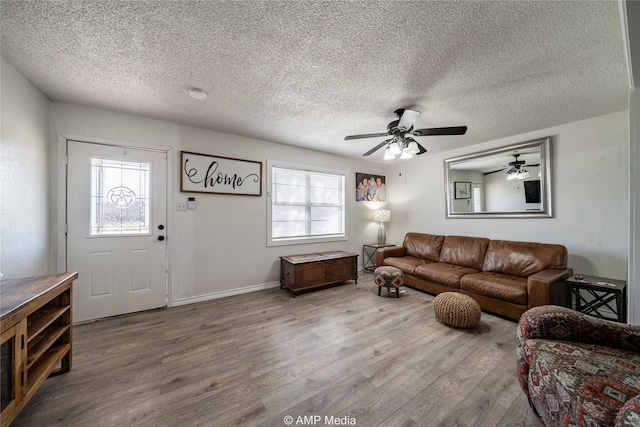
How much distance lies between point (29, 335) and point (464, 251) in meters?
4.59

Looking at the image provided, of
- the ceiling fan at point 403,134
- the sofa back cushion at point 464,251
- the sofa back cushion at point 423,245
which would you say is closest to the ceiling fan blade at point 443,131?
the ceiling fan at point 403,134

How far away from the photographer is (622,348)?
1276 mm

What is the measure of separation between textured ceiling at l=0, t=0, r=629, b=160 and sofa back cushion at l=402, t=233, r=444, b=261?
2.11m

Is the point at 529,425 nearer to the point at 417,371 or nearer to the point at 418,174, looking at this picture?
the point at 417,371

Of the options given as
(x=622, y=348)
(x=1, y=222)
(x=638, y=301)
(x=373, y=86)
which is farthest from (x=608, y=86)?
(x=1, y=222)

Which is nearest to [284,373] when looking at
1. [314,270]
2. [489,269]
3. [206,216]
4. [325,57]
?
[314,270]

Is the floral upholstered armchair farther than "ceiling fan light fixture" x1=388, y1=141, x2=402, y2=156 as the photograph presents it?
No

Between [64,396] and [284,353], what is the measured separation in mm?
1468

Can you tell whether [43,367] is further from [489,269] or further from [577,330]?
[489,269]

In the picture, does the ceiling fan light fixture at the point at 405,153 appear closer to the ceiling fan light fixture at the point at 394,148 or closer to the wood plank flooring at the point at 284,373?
the ceiling fan light fixture at the point at 394,148

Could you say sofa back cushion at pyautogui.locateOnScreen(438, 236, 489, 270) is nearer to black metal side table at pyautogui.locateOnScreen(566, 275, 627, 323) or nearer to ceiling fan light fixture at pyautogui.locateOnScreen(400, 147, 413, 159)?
black metal side table at pyautogui.locateOnScreen(566, 275, 627, 323)

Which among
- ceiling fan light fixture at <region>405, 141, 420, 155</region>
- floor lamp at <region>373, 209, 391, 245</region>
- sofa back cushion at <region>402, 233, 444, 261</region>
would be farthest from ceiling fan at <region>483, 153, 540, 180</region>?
floor lamp at <region>373, 209, 391, 245</region>

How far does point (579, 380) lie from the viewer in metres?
1.01

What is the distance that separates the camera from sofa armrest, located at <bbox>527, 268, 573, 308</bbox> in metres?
2.29
